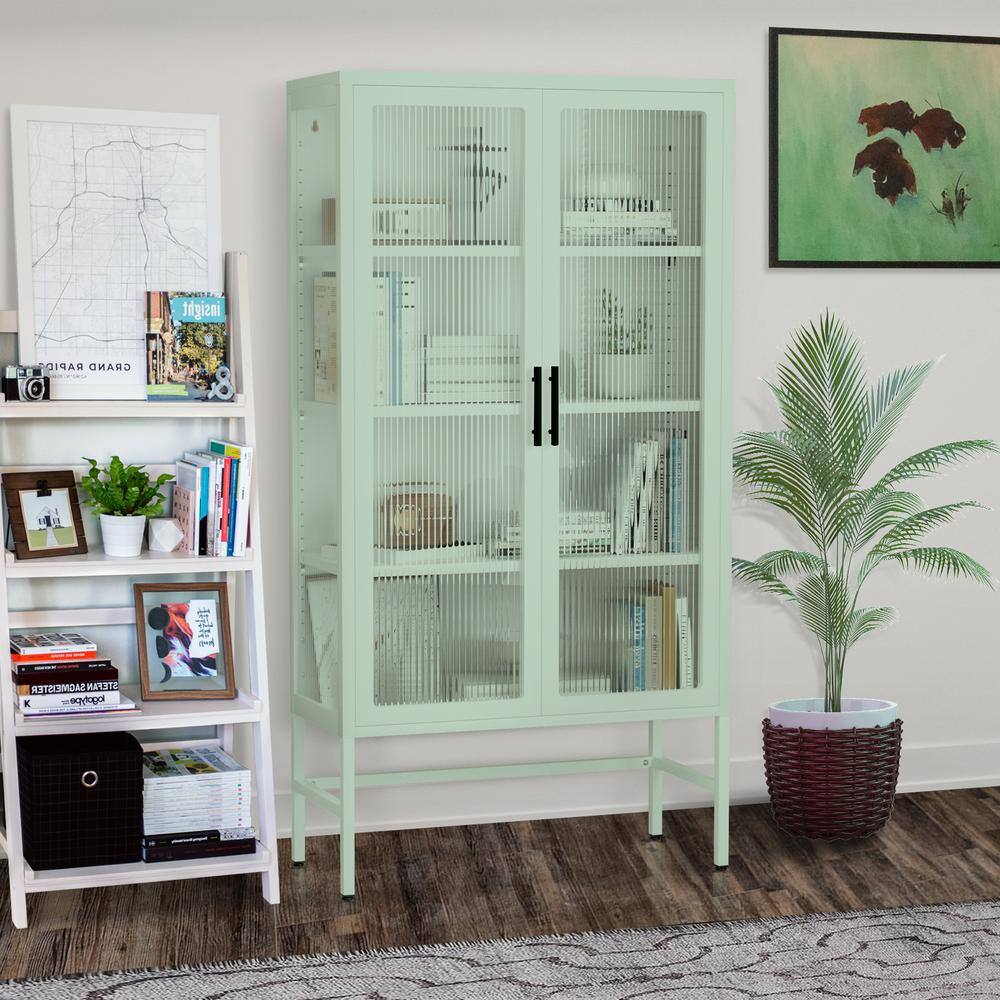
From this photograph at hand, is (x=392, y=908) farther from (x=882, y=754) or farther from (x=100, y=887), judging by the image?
(x=882, y=754)

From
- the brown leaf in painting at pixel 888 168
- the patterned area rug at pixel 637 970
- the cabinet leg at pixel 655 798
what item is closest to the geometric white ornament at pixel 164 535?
the patterned area rug at pixel 637 970

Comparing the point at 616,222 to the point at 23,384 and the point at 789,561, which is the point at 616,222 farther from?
the point at 23,384

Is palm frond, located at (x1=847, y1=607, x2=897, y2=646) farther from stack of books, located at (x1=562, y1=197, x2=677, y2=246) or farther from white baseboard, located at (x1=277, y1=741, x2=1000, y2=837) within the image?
stack of books, located at (x1=562, y1=197, x2=677, y2=246)

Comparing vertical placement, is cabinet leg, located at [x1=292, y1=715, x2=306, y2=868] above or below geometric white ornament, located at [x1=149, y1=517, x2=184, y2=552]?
below

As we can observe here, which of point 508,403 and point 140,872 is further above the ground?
point 508,403

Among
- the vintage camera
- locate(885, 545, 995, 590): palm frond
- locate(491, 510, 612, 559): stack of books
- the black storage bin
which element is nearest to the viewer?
the black storage bin

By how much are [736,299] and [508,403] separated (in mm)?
894

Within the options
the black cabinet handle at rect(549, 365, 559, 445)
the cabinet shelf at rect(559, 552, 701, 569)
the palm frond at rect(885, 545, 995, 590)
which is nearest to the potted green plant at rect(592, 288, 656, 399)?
the black cabinet handle at rect(549, 365, 559, 445)

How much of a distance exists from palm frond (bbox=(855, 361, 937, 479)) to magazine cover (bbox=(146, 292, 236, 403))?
1686 millimetres

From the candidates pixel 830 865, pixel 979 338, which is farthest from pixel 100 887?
pixel 979 338

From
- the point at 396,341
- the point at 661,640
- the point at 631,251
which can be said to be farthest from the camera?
the point at 661,640

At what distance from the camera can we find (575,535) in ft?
11.1

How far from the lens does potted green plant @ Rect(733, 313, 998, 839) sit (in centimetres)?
362

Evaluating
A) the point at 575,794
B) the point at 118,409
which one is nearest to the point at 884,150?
the point at 575,794
